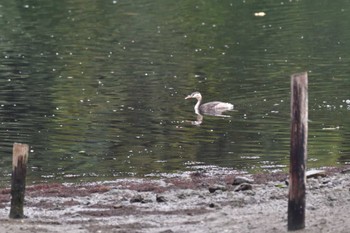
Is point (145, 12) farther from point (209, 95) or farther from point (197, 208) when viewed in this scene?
point (197, 208)

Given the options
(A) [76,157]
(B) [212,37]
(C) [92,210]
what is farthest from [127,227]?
(B) [212,37]

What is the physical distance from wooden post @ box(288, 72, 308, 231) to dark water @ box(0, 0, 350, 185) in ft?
19.5

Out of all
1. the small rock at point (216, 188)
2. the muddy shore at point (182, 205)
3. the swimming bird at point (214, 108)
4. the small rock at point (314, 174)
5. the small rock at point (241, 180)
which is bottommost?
the muddy shore at point (182, 205)

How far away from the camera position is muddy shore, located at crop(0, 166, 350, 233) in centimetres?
1285

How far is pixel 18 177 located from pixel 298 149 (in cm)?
362

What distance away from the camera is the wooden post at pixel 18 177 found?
43.3 feet

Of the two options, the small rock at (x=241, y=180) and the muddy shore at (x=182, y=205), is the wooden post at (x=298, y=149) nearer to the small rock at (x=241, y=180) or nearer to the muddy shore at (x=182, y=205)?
the muddy shore at (x=182, y=205)

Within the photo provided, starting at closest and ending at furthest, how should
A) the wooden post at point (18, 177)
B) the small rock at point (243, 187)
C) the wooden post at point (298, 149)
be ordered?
the wooden post at point (298, 149), the wooden post at point (18, 177), the small rock at point (243, 187)

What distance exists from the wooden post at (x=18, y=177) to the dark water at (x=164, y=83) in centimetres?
436

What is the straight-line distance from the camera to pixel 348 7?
155 ft

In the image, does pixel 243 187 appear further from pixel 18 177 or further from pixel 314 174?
pixel 18 177

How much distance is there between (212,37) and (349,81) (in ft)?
40.4

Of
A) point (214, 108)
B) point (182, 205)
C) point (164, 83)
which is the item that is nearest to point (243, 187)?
point (182, 205)

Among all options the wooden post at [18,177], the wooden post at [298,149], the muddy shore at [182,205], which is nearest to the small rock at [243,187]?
the muddy shore at [182,205]
